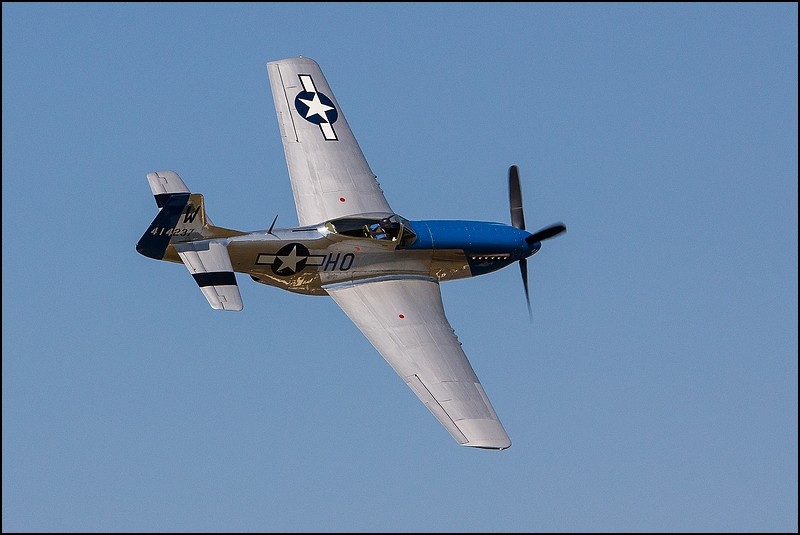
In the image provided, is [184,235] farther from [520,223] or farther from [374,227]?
[520,223]

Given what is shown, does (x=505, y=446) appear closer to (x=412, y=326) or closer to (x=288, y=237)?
(x=412, y=326)

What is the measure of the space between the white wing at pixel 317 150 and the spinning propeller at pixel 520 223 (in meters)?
2.72

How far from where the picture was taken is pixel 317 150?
3484 cm

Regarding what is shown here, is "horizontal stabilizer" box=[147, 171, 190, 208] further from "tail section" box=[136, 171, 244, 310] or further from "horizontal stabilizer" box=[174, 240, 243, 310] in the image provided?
"horizontal stabilizer" box=[174, 240, 243, 310]

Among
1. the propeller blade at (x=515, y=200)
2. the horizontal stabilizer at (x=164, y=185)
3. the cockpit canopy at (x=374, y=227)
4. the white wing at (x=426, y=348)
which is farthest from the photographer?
the propeller blade at (x=515, y=200)

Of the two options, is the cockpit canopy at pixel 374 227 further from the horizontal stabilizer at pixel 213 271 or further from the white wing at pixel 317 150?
the horizontal stabilizer at pixel 213 271

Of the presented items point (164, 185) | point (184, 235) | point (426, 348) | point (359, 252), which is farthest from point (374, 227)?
point (164, 185)

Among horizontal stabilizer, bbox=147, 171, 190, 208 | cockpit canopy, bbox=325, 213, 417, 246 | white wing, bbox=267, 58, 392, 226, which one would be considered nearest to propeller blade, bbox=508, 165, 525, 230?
white wing, bbox=267, 58, 392, 226

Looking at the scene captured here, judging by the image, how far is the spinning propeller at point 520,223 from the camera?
34.5m

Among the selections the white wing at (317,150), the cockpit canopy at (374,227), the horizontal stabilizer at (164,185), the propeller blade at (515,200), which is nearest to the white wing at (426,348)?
the cockpit canopy at (374,227)

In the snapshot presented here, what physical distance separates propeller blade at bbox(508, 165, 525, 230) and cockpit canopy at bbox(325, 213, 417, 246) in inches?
131

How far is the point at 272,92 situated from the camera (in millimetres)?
36000

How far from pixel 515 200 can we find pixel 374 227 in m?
4.07

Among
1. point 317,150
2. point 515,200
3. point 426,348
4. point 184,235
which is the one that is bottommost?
point 426,348
